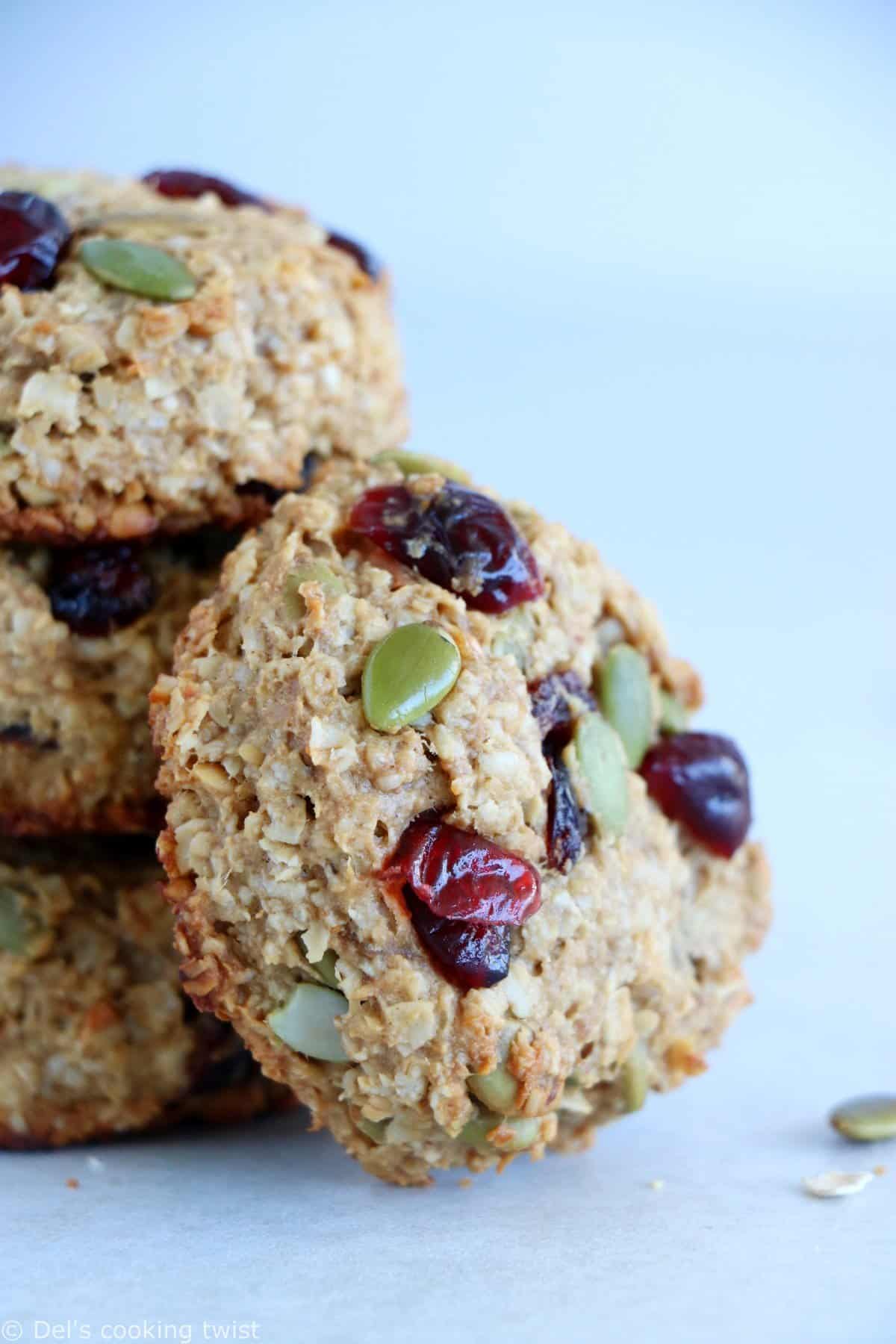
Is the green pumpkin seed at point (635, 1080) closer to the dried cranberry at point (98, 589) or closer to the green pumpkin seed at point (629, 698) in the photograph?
the green pumpkin seed at point (629, 698)

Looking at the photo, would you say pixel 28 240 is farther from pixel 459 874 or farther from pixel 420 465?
pixel 459 874

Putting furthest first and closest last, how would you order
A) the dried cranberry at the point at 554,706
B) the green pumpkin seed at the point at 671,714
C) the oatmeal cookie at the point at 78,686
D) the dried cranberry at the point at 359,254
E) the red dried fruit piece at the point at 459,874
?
the dried cranberry at the point at 359,254 → the green pumpkin seed at the point at 671,714 → the oatmeal cookie at the point at 78,686 → the dried cranberry at the point at 554,706 → the red dried fruit piece at the point at 459,874

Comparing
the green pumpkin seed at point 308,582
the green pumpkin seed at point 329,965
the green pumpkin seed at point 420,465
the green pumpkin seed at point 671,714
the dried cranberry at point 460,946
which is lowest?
the green pumpkin seed at point 329,965

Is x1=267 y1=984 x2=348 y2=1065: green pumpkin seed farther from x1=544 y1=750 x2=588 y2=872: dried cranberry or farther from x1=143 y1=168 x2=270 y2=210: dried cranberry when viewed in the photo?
x1=143 y1=168 x2=270 y2=210: dried cranberry

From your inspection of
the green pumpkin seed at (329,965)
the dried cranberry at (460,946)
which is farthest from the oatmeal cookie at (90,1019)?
the dried cranberry at (460,946)

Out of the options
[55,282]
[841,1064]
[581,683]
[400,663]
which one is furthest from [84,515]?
[841,1064]

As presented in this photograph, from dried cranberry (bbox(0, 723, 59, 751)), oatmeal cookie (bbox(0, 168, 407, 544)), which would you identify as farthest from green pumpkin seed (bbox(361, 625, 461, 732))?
dried cranberry (bbox(0, 723, 59, 751))

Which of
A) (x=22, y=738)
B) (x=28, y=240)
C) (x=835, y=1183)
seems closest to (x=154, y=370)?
(x=28, y=240)
